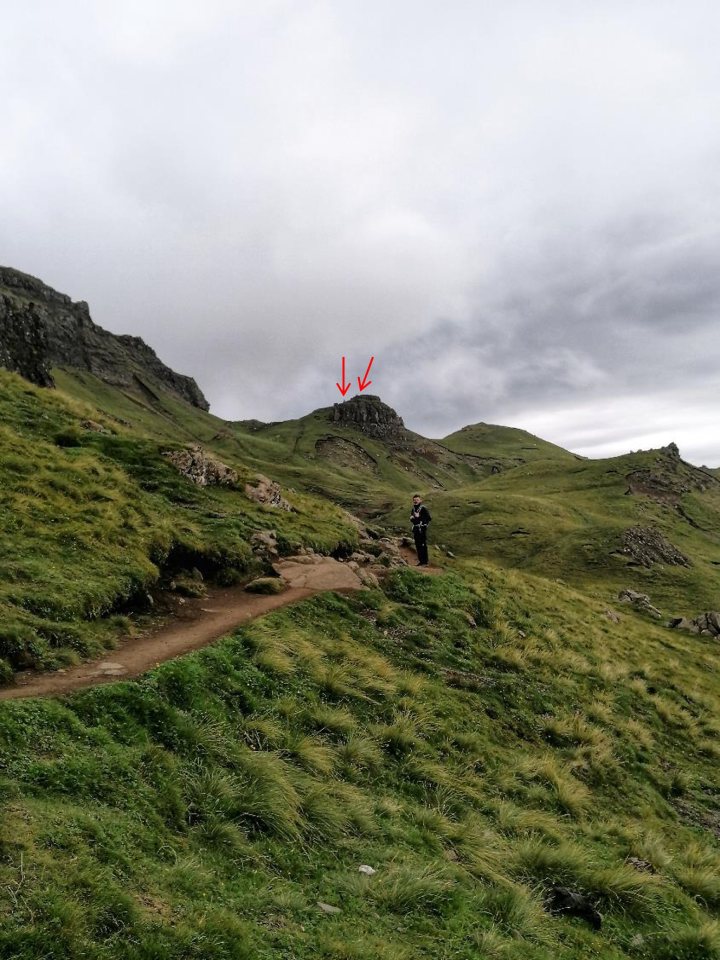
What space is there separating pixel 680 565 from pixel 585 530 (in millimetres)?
16131

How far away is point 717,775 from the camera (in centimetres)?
1722

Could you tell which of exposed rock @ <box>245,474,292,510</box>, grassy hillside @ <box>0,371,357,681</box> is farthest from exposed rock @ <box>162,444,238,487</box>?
exposed rock @ <box>245,474,292,510</box>

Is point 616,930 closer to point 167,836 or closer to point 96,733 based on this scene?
point 167,836

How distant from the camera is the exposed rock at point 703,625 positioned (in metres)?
41.2

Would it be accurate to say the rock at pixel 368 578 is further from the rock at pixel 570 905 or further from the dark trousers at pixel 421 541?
the rock at pixel 570 905

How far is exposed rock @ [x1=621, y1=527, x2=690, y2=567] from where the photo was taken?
88.4m

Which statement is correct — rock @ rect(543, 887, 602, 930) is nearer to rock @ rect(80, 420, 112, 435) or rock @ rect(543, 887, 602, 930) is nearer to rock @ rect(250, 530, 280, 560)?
rock @ rect(250, 530, 280, 560)

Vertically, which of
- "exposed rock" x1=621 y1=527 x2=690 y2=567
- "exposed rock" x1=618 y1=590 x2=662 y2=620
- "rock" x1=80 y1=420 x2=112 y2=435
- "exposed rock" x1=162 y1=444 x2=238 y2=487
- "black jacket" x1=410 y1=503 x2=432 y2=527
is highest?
"rock" x1=80 y1=420 x2=112 y2=435

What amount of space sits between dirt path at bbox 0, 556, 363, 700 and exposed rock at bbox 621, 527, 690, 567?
265ft

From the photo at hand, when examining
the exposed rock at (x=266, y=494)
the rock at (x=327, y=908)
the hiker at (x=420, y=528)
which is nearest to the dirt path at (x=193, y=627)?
the rock at (x=327, y=908)

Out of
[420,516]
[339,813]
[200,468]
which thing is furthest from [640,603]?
[339,813]

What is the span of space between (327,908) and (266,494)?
22176mm

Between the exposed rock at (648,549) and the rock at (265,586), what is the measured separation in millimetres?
83522

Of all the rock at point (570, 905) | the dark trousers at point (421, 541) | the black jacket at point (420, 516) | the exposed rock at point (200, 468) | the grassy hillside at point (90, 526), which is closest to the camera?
the rock at point (570, 905)
